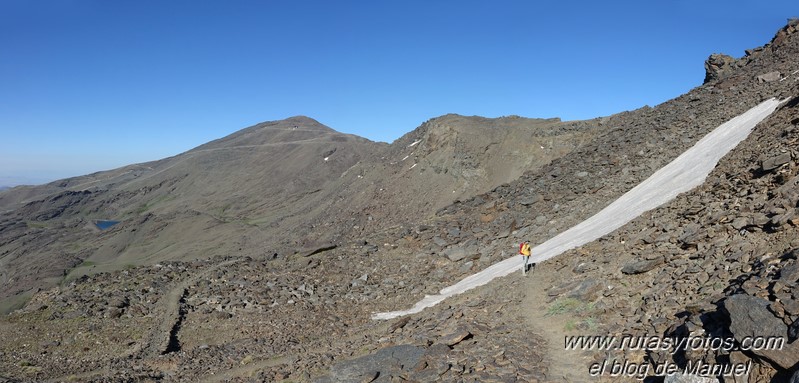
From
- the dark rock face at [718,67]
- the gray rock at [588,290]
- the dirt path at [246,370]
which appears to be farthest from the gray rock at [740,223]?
the dark rock face at [718,67]

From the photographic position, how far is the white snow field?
17.2 metres

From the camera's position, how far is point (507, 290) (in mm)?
14531

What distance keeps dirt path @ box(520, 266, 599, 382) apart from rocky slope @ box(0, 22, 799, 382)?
5cm

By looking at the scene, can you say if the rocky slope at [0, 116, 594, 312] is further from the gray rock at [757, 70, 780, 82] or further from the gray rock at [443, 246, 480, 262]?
the gray rock at [757, 70, 780, 82]

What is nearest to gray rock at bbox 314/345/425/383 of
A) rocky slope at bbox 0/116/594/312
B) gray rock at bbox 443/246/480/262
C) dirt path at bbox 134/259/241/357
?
dirt path at bbox 134/259/241/357

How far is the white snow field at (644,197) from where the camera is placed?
17.2 meters

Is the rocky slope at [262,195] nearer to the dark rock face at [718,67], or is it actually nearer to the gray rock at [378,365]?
the dark rock face at [718,67]

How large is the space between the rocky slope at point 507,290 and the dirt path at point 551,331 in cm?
5

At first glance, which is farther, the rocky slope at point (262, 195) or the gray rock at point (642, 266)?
the rocky slope at point (262, 195)

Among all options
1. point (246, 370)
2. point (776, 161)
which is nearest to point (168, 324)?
point (246, 370)

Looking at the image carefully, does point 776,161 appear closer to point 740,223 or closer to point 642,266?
point 740,223

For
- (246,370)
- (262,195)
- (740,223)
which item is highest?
(262,195)

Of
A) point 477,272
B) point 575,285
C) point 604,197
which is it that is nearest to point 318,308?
point 477,272

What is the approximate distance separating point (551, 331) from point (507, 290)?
3.75 meters
